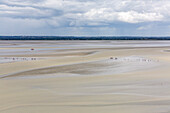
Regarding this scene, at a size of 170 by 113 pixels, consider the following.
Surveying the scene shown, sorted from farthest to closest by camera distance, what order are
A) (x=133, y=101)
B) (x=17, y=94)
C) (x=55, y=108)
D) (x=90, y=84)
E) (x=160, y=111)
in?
(x=90, y=84)
(x=17, y=94)
(x=133, y=101)
(x=55, y=108)
(x=160, y=111)

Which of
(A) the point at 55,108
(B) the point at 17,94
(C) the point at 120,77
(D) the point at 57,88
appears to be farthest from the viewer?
(C) the point at 120,77

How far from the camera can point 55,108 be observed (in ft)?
30.2

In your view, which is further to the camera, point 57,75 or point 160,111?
point 57,75

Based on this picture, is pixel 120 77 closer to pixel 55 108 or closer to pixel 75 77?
pixel 75 77

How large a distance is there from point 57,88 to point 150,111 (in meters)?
5.92

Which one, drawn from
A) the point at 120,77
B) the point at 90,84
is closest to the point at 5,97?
the point at 90,84

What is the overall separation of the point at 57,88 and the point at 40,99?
233 centimetres

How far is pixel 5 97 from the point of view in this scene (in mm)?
10688

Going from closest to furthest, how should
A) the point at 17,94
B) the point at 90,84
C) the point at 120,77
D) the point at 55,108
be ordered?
the point at 55,108
the point at 17,94
the point at 90,84
the point at 120,77

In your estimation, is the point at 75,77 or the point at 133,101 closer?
the point at 133,101

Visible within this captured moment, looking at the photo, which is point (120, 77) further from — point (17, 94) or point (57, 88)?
point (17, 94)

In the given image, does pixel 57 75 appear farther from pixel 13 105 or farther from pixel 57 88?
pixel 13 105

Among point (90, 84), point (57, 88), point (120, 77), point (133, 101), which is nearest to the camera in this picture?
point (133, 101)

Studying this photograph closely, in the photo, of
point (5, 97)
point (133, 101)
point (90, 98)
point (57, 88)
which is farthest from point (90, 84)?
point (5, 97)
